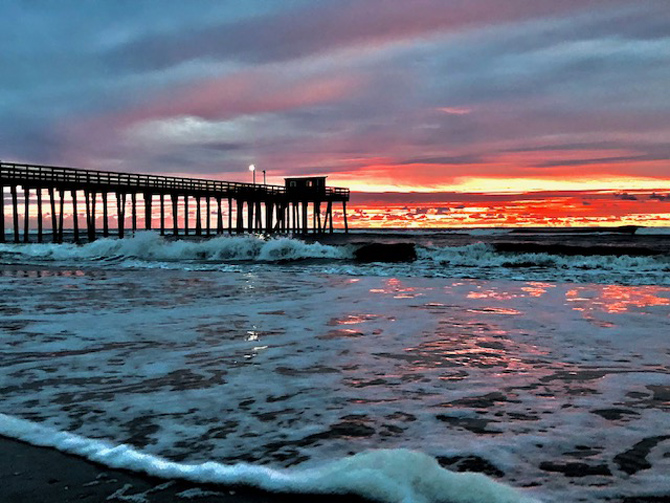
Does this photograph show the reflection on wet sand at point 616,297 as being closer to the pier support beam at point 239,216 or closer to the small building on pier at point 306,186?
the pier support beam at point 239,216

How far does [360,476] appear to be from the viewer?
2.40 m

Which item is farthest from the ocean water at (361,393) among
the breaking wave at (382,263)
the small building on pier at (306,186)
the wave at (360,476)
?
the small building on pier at (306,186)

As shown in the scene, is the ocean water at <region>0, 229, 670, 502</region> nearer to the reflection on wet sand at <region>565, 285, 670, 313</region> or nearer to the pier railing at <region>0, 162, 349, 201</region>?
the reflection on wet sand at <region>565, 285, 670, 313</region>

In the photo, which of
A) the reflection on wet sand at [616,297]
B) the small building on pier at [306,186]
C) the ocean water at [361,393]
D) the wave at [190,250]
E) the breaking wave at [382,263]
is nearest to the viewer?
the ocean water at [361,393]

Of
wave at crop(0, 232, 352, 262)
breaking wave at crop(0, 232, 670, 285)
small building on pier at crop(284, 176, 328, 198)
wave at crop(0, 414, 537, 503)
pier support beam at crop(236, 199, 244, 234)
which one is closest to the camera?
wave at crop(0, 414, 537, 503)

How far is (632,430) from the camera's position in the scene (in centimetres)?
310

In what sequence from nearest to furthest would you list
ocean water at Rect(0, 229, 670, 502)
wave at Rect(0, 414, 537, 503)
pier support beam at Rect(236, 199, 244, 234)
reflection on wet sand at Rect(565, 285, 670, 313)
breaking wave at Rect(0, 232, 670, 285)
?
wave at Rect(0, 414, 537, 503) → ocean water at Rect(0, 229, 670, 502) → reflection on wet sand at Rect(565, 285, 670, 313) → breaking wave at Rect(0, 232, 670, 285) → pier support beam at Rect(236, 199, 244, 234)

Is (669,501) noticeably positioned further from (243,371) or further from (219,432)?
(243,371)

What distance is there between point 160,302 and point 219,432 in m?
7.09

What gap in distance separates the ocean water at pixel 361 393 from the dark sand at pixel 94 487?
0.08 metres

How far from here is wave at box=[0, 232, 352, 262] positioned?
86.6ft

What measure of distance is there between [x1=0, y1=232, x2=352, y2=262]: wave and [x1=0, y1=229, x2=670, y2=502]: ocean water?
16.7m

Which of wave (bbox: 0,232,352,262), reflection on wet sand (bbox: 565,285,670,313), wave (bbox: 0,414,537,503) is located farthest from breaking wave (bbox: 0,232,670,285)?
wave (bbox: 0,414,537,503)

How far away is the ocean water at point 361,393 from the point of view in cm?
A: 253
